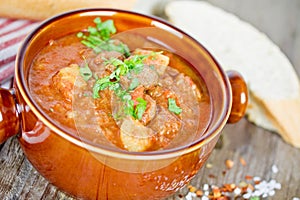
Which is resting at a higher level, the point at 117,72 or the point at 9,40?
the point at 117,72

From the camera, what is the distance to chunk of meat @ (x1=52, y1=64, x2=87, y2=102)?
8.61 ft

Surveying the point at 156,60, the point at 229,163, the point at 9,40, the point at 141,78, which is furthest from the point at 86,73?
the point at 229,163

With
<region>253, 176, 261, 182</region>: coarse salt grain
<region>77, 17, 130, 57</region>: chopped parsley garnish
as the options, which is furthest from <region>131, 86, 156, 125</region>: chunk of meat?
<region>253, 176, 261, 182</region>: coarse salt grain

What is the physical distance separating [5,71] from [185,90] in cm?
100

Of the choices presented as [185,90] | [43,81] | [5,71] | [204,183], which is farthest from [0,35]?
[204,183]

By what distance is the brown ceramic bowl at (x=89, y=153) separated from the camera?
2447 millimetres

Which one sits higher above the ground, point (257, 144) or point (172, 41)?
point (172, 41)

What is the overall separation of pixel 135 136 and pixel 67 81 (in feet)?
1.30

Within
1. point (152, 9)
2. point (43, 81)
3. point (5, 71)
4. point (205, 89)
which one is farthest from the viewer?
point (152, 9)

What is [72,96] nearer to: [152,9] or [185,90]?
[185,90]

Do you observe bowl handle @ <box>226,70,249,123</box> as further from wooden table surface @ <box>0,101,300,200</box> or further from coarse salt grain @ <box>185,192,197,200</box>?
coarse salt grain @ <box>185,192,197,200</box>

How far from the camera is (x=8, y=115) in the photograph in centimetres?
260

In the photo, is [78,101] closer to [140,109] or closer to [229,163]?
[140,109]

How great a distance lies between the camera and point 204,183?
124 inches
